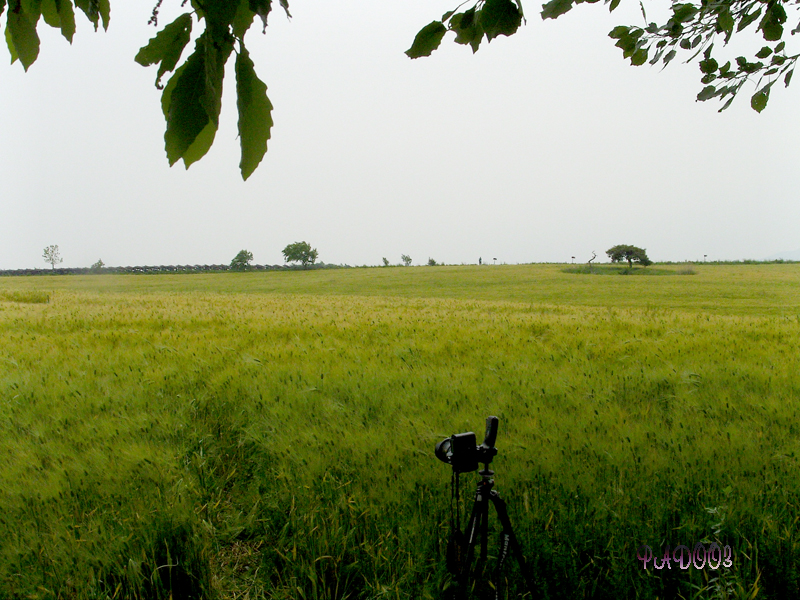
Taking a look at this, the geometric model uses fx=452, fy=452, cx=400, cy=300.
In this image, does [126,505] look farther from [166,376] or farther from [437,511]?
[166,376]

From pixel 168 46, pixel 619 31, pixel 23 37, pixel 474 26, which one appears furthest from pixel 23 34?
pixel 619 31

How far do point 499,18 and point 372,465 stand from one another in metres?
2.61

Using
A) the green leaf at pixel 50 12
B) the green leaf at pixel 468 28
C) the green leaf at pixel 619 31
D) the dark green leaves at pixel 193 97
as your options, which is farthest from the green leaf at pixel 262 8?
the green leaf at pixel 619 31

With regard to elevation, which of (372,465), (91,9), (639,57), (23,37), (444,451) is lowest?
(372,465)

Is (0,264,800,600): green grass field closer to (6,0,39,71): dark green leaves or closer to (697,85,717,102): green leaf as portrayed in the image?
(6,0,39,71): dark green leaves

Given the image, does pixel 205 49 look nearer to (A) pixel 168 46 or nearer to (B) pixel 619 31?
(A) pixel 168 46

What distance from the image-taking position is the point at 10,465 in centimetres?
297

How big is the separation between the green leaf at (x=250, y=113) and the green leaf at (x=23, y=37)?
0.72 m

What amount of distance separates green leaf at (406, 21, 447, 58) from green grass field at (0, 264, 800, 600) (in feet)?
7.26

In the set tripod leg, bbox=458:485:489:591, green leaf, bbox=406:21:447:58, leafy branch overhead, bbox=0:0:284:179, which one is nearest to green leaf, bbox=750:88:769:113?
green leaf, bbox=406:21:447:58

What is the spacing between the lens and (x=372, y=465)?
9.92 ft

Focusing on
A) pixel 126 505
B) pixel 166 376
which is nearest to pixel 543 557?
pixel 126 505

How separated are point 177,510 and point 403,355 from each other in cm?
365

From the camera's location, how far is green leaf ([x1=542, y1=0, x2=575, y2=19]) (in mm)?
2197
